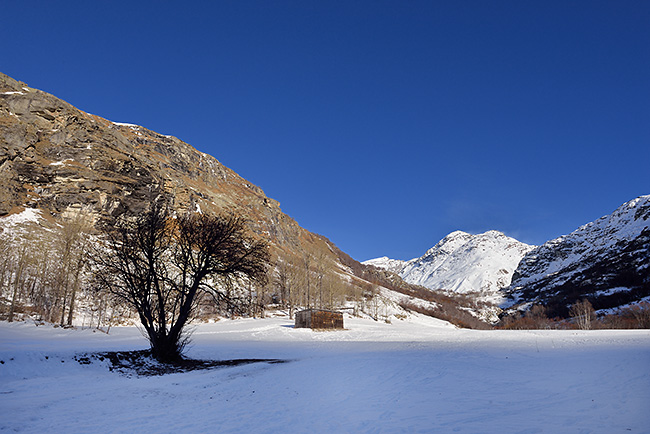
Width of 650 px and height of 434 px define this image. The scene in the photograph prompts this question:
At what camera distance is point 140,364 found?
51.2 ft

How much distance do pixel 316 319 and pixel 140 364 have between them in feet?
95.9

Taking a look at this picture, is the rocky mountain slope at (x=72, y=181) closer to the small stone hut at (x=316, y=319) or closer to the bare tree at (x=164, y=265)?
the small stone hut at (x=316, y=319)

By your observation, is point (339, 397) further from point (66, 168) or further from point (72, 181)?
point (66, 168)

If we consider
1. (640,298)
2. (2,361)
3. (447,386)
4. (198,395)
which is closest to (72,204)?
(2,361)

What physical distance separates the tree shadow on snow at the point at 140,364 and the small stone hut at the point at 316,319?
2587 cm

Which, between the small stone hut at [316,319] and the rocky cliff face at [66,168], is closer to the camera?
the small stone hut at [316,319]

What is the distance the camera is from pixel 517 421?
26.0 feet

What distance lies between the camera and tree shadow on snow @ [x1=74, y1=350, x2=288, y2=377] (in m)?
14.4

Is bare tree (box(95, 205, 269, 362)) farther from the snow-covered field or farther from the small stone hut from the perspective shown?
the small stone hut

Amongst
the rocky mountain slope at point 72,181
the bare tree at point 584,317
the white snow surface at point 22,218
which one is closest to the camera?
the white snow surface at point 22,218

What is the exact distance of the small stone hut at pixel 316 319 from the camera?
142 ft

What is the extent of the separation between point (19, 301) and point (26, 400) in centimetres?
4484

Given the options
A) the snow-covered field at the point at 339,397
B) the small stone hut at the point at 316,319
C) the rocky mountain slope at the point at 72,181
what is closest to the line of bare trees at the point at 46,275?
the rocky mountain slope at the point at 72,181

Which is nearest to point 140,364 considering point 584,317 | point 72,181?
point 72,181
